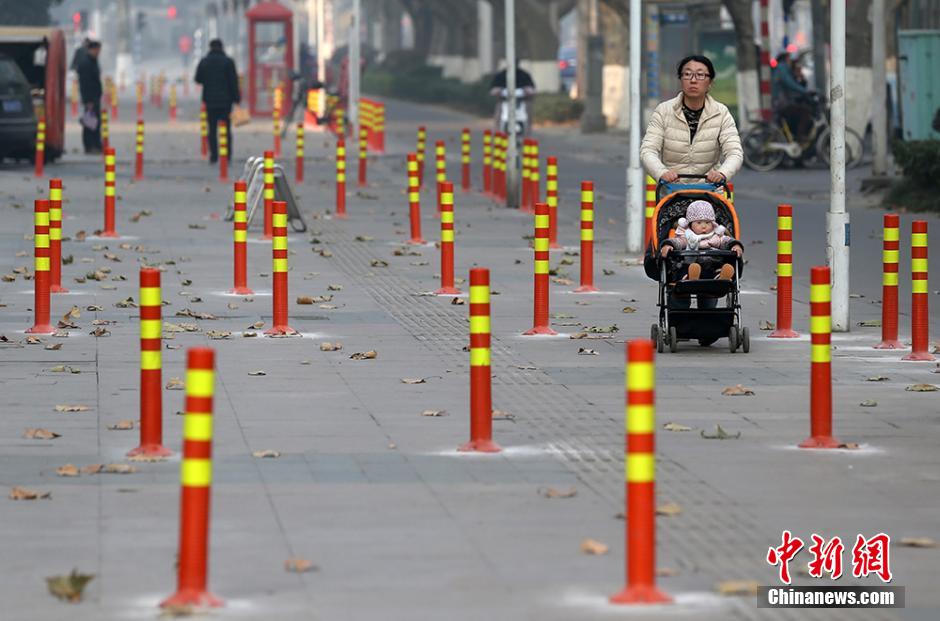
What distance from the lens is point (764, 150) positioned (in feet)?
118

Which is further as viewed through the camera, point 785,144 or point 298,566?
point 785,144

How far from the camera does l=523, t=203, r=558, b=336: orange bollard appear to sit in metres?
15.2

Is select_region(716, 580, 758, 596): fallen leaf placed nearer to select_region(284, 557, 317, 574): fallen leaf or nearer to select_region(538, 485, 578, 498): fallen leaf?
select_region(284, 557, 317, 574): fallen leaf

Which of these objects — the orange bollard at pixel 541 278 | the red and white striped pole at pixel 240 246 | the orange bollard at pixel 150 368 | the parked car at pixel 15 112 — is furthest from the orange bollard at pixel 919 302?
the parked car at pixel 15 112

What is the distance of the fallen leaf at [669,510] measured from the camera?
8.95 m

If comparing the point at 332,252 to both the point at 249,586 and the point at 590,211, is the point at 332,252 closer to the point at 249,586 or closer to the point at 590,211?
the point at 590,211

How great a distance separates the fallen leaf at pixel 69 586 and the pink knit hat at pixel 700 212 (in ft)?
23.8

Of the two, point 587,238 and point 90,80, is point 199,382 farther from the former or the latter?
point 90,80

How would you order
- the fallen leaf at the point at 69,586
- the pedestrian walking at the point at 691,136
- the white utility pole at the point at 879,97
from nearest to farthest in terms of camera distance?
1. the fallen leaf at the point at 69,586
2. the pedestrian walking at the point at 691,136
3. the white utility pole at the point at 879,97

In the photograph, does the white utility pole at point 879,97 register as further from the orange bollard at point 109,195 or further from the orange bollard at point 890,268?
the orange bollard at point 890,268

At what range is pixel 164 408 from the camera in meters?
11.7

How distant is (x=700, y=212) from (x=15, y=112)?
2438cm

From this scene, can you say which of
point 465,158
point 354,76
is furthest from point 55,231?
point 354,76

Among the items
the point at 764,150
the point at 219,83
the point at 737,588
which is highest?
the point at 219,83
